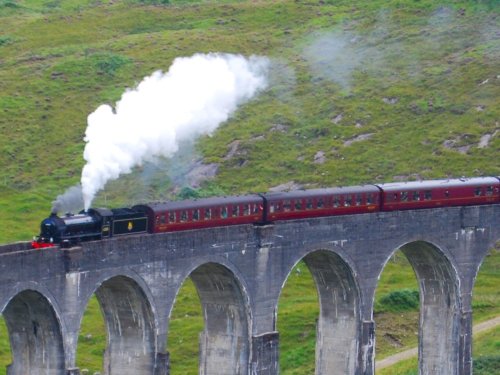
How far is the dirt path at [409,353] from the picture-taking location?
268 ft

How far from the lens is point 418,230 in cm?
7688

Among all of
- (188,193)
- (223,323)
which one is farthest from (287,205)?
(188,193)

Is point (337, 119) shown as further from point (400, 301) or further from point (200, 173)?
point (400, 301)

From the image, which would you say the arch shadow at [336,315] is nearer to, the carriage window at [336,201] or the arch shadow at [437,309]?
the carriage window at [336,201]

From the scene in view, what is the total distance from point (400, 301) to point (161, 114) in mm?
22929

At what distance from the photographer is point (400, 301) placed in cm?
8900

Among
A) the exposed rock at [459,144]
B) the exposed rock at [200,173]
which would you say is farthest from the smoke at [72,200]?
the exposed rock at [459,144]

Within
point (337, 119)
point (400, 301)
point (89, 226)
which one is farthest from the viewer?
point (337, 119)

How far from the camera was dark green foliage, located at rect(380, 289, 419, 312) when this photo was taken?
88.4 m

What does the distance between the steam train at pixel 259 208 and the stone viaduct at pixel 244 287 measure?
82 centimetres

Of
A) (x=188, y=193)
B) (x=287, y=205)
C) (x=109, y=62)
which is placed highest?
(x=109, y=62)

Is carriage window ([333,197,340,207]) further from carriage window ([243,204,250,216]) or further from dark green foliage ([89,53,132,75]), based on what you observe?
dark green foliage ([89,53,132,75])

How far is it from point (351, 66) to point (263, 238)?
2239 inches

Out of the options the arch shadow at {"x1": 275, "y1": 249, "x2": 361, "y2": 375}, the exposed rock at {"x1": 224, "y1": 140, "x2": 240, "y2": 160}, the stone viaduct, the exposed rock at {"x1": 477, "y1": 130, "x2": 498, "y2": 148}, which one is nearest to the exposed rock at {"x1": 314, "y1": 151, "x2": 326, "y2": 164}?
the exposed rock at {"x1": 224, "y1": 140, "x2": 240, "y2": 160}
